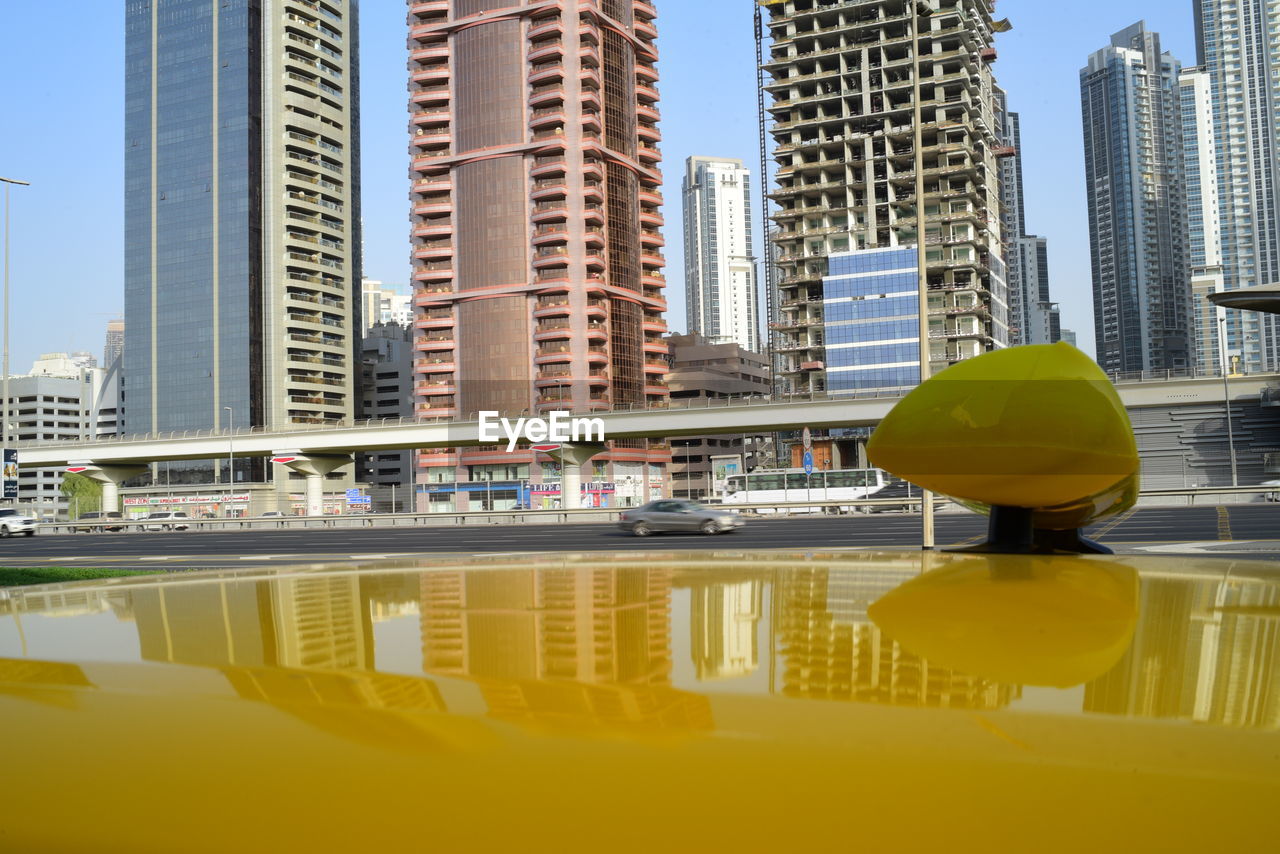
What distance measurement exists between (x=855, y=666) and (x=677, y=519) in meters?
29.5

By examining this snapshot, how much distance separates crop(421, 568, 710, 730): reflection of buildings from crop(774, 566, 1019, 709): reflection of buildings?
19 cm

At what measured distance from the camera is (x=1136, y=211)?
151500 mm

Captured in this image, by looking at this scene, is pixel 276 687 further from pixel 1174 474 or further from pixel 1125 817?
pixel 1174 474

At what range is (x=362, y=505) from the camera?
85562mm

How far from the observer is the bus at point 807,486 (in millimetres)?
50594

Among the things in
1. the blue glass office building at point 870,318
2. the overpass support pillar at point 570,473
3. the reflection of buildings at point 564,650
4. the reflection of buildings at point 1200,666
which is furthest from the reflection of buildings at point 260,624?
the blue glass office building at point 870,318

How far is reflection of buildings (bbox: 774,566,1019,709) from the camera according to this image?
118 cm

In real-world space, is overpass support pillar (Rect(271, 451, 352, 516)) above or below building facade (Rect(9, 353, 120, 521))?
below

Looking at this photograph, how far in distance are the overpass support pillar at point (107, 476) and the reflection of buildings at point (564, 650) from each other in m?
75.4

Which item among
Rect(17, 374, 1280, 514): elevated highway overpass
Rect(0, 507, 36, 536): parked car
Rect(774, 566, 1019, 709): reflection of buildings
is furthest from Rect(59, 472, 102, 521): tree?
Rect(774, 566, 1019, 709): reflection of buildings

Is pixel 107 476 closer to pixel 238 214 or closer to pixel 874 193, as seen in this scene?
pixel 238 214

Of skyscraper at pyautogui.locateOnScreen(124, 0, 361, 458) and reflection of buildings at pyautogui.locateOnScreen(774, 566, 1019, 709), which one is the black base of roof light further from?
skyscraper at pyautogui.locateOnScreen(124, 0, 361, 458)

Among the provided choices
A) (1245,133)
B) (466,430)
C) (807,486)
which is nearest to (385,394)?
(466,430)

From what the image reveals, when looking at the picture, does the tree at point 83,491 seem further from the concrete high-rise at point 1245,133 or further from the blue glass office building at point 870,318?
the concrete high-rise at point 1245,133
